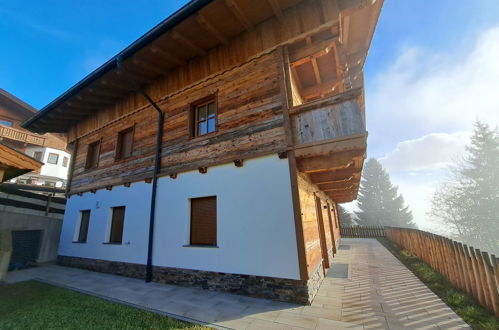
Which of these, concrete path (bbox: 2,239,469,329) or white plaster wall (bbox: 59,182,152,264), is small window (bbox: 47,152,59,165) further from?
concrete path (bbox: 2,239,469,329)

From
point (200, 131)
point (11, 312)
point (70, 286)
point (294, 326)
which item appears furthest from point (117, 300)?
point (200, 131)

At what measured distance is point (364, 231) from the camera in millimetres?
20328

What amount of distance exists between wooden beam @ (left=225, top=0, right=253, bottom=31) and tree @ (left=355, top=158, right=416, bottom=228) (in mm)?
39011

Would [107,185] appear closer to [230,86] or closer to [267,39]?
[230,86]

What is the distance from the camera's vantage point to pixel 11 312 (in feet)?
14.2

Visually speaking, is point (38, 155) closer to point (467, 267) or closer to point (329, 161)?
point (329, 161)

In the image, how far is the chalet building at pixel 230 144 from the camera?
4867 mm

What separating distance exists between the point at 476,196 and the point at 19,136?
162 feet

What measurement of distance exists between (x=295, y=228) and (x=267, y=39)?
Answer: 17.0 feet

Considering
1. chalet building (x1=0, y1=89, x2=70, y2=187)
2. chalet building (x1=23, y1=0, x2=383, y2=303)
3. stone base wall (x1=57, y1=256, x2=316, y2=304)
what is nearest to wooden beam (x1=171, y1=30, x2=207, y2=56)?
chalet building (x1=23, y1=0, x2=383, y2=303)

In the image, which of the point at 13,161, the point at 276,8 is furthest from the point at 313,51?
the point at 13,161

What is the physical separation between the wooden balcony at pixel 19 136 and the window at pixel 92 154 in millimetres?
17058

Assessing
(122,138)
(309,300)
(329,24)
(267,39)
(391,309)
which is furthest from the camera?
(122,138)

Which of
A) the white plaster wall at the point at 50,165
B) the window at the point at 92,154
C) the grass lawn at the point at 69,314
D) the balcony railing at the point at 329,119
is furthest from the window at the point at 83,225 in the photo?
the white plaster wall at the point at 50,165
